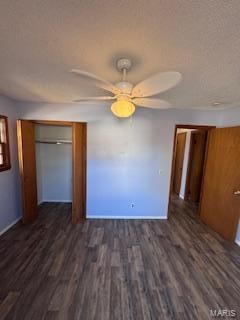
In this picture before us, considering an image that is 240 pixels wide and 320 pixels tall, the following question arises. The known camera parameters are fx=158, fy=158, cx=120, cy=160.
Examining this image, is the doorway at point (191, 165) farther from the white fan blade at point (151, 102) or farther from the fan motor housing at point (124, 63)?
the fan motor housing at point (124, 63)

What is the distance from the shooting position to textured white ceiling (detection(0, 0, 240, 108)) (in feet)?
2.81

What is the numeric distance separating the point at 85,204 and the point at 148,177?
1.40m

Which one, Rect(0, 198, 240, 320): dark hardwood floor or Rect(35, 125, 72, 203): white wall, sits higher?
Rect(35, 125, 72, 203): white wall

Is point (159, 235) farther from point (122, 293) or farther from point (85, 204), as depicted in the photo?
point (85, 204)

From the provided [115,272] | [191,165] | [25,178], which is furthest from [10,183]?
[191,165]

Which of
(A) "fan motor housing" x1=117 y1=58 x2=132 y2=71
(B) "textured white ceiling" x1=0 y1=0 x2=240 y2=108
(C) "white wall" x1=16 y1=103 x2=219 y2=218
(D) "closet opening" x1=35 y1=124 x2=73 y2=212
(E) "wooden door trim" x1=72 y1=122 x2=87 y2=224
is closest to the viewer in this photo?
(B) "textured white ceiling" x1=0 y1=0 x2=240 y2=108

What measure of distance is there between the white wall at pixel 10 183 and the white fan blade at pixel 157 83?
2.39 m

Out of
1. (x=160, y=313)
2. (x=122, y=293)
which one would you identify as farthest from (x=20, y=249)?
(x=160, y=313)

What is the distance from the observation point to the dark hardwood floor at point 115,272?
1.54 meters

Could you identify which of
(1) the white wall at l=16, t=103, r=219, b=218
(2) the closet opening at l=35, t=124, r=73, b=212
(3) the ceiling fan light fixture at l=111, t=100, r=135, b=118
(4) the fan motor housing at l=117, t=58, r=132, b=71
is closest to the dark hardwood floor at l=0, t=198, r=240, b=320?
(1) the white wall at l=16, t=103, r=219, b=218

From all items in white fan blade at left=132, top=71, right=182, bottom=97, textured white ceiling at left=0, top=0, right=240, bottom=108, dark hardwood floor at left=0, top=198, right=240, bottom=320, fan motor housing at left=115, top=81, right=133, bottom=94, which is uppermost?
textured white ceiling at left=0, top=0, right=240, bottom=108

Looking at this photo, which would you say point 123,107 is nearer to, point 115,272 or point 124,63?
point 124,63

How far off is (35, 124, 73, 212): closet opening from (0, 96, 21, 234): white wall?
0.84 metres

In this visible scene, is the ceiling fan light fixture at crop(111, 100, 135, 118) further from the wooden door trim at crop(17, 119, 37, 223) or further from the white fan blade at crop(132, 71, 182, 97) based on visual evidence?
the wooden door trim at crop(17, 119, 37, 223)
